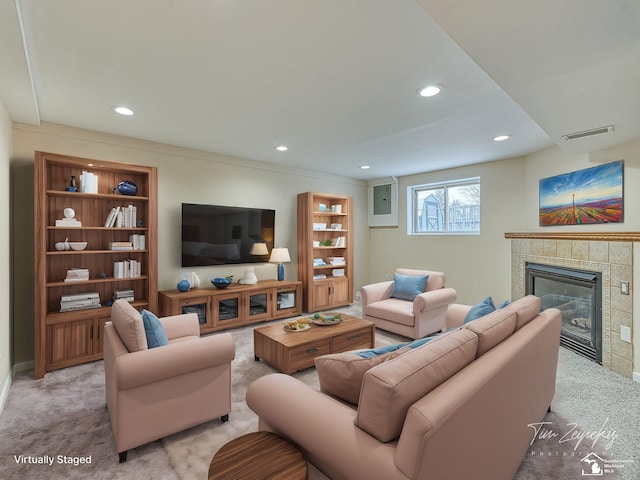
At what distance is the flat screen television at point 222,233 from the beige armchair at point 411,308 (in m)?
1.80

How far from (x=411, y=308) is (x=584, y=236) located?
1976 millimetres

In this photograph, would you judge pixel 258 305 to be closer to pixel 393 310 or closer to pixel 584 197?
pixel 393 310

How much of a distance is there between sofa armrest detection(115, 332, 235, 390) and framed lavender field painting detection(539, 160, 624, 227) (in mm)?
3829

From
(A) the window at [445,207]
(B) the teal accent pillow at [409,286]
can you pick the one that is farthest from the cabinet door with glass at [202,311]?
(A) the window at [445,207]

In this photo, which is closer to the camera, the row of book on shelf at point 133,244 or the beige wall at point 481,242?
the row of book on shelf at point 133,244

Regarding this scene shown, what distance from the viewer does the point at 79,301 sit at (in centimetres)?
325

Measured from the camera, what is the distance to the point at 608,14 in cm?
128

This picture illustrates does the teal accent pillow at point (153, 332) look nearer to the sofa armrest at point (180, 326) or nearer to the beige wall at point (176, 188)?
the sofa armrest at point (180, 326)

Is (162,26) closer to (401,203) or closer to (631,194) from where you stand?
(631,194)

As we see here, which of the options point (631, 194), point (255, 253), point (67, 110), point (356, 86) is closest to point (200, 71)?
point (356, 86)

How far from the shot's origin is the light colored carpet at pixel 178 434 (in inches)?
69.4

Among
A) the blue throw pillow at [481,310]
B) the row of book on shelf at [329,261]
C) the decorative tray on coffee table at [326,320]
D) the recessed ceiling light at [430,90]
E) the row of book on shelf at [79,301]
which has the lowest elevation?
the decorative tray on coffee table at [326,320]

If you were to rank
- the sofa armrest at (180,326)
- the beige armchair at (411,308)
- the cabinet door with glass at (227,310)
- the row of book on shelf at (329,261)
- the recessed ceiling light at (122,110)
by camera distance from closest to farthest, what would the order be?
1. the sofa armrest at (180,326)
2. the recessed ceiling light at (122,110)
3. the beige armchair at (411,308)
4. the cabinet door with glass at (227,310)
5. the row of book on shelf at (329,261)

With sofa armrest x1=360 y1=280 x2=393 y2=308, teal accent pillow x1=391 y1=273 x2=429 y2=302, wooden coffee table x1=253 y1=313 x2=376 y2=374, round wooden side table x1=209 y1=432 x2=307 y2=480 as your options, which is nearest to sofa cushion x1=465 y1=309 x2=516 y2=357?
round wooden side table x1=209 y1=432 x2=307 y2=480
